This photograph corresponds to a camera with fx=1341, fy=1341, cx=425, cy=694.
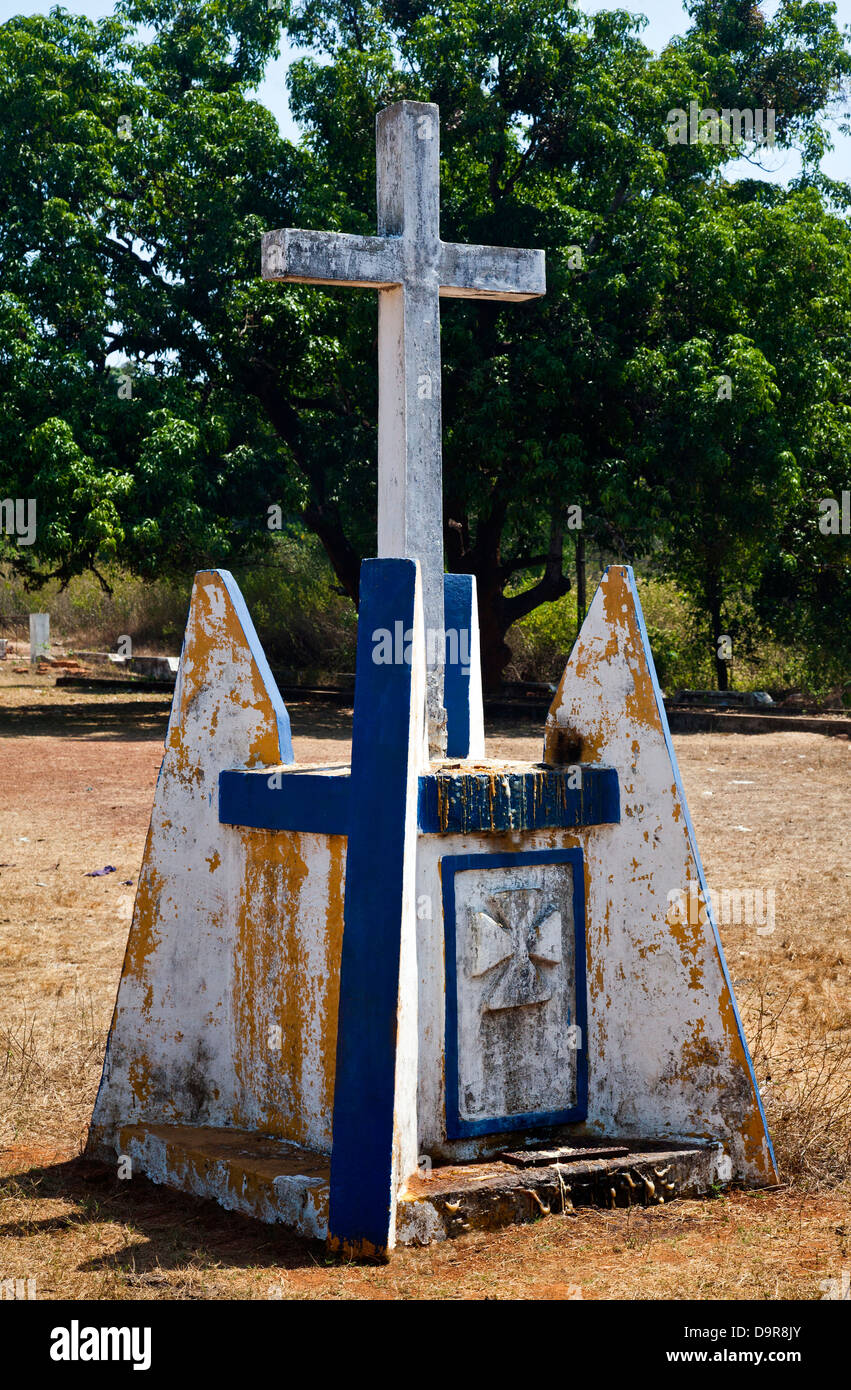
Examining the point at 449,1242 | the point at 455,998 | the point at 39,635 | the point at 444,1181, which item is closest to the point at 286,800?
the point at 455,998

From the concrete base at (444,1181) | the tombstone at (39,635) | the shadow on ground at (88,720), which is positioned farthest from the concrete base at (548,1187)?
the tombstone at (39,635)

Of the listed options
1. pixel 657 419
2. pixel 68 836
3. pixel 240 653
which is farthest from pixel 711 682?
pixel 240 653

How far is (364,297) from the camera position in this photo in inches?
642

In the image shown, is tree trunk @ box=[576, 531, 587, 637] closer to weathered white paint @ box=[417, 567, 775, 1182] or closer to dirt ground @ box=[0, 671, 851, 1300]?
dirt ground @ box=[0, 671, 851, 1300]

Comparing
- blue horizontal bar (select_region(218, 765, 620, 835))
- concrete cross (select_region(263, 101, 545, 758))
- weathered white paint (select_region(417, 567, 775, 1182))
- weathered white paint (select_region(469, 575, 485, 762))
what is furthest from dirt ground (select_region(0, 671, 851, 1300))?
concrete cross (select_region(263, 101, 545, 758))

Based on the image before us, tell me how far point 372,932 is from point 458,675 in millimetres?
1556

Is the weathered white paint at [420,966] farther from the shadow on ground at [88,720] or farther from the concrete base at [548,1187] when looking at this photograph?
the shadow on ground at [88,720]

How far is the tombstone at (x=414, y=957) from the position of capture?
3293 mm

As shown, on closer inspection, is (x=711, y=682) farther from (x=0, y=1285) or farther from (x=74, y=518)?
(x=0, y=1285)

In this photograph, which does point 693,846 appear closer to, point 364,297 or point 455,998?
point 455,998

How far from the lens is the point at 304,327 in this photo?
16891 millimetres

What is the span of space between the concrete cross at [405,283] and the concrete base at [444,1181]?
1.56 m

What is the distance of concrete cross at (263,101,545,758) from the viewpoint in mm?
4320

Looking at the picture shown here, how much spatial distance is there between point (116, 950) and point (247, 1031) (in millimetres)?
2679
